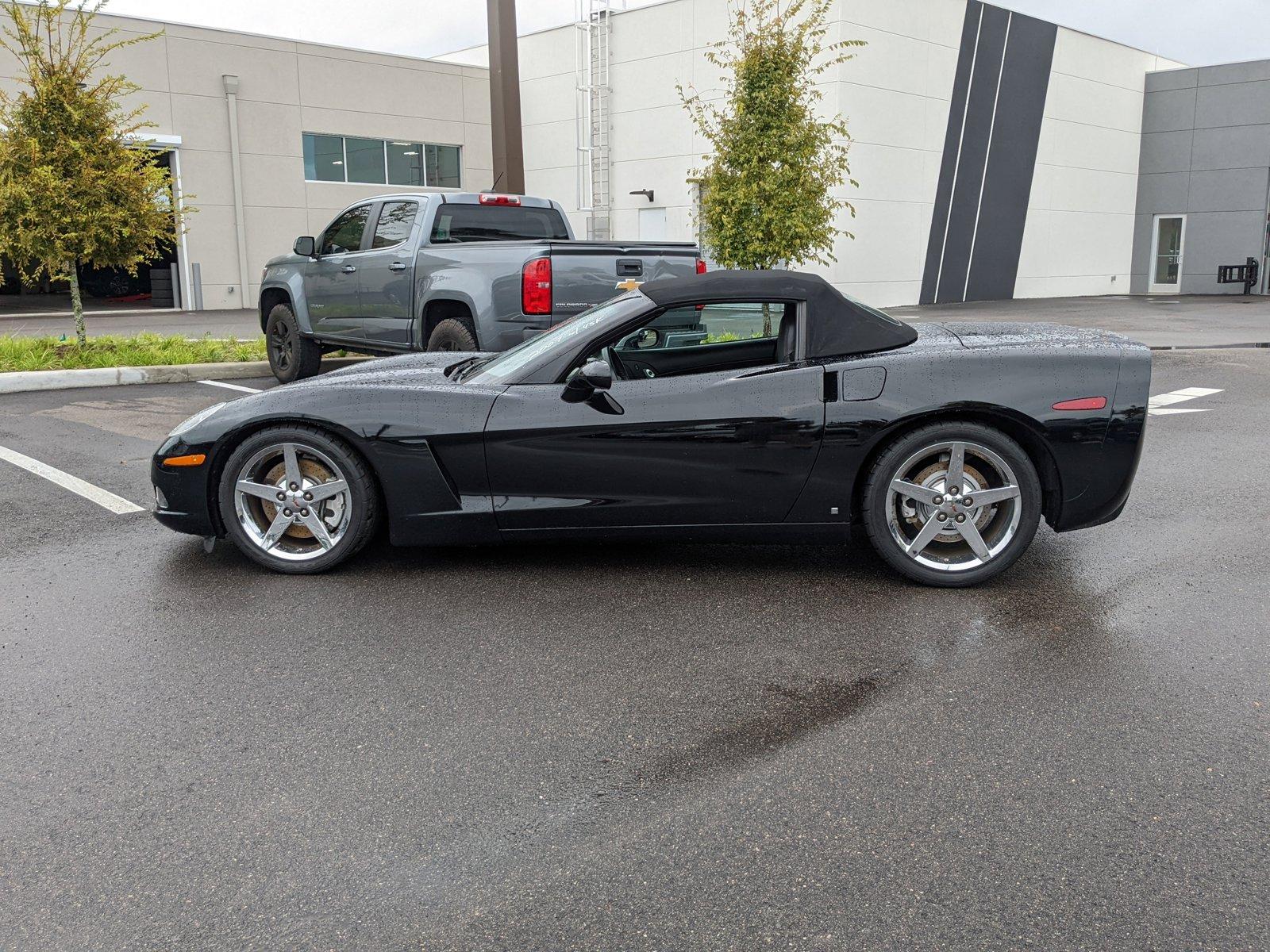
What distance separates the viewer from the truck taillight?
9320 millimetres

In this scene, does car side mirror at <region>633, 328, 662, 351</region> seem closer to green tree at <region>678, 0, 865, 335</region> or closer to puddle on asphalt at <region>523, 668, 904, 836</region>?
puddle on asphalt at <region>523, 668, 904, 836</region>

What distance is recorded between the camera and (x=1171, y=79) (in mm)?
34750

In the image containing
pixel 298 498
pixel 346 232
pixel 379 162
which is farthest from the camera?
pixel 379 162

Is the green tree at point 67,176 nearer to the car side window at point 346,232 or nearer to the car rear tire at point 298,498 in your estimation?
the car side window at point 346,232

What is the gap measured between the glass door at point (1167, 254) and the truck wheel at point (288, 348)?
31468 mm

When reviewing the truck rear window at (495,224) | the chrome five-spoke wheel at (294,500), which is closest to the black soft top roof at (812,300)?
the chrome five-spoke wheel at (294,500)

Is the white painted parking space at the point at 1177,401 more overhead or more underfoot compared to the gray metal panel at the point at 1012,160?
more underfoot

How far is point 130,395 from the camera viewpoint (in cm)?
1137

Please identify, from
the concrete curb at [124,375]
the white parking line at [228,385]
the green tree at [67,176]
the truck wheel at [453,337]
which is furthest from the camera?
the green tree at [67,176]

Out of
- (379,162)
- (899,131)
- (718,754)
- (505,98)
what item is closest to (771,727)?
(718,754)

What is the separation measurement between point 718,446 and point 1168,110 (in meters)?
35.9

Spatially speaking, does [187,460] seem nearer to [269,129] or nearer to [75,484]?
[75,484]

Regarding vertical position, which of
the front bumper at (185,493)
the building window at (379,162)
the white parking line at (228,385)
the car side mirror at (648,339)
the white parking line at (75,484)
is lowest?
the white parking line at (228,385)

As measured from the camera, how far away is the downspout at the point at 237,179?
86.8ft
